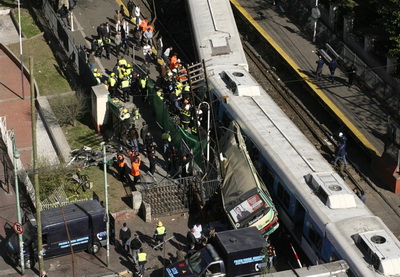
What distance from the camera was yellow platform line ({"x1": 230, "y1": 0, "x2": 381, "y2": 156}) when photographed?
44.8 m

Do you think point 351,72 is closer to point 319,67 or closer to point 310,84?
point 319,67

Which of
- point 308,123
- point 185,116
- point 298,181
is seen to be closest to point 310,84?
point 308,123

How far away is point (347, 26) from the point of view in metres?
52.1

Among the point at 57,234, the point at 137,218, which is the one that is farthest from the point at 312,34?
the point at 57,234

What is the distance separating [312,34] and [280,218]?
1820cm

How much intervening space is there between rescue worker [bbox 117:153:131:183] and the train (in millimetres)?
4849

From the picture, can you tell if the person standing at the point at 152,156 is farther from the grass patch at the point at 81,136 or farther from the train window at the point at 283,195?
the train window at the point at 283,195

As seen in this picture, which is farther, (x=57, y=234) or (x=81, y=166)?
(x=81, y=166)

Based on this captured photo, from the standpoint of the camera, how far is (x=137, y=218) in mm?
39250

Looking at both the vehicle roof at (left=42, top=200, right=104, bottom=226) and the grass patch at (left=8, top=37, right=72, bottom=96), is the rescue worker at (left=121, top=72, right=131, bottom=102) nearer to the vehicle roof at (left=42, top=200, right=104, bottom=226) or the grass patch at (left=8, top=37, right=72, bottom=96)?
the grass patch at (left=8, top=37, right=72, bottom=96)

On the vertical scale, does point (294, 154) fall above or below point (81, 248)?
above

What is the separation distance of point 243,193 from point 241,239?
9.55 feet

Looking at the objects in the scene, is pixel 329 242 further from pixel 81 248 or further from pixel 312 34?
pixel 312 34

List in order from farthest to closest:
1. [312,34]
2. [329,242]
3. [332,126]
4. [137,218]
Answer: [312,34]
[332,126]
[137,218]
[329,242]
